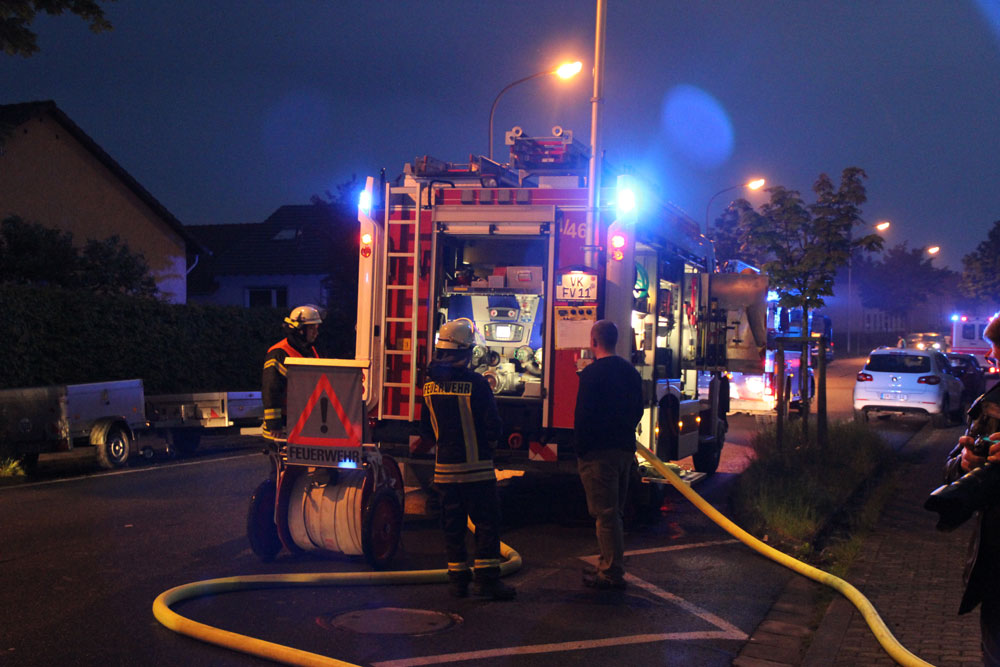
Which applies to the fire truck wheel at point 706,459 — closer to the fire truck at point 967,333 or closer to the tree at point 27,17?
the tree at point 27,17

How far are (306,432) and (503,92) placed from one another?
13.1 metres

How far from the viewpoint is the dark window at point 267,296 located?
39.1m

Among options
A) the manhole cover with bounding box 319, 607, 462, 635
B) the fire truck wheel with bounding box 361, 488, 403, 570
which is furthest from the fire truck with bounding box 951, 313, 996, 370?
the manhole cover with bounding box 319, 607, 462, 635

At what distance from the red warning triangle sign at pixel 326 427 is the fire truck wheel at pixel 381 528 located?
0.47 metres

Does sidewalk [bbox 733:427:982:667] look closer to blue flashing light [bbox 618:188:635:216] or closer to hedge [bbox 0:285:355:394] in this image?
blue flashing light [bbox 618:188:635:216]

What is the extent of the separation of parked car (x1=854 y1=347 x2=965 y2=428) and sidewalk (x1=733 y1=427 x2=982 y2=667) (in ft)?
38.8

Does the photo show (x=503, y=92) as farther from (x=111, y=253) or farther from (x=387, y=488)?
(x=387, y=488)

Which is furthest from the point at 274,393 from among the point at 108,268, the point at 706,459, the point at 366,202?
the point at 108,268

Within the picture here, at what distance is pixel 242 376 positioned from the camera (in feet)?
77.5

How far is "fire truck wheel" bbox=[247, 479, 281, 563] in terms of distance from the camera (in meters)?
7.33

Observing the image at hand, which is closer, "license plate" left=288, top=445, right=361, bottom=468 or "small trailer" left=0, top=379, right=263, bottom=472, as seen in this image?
"license plate" left=288, top=445, right=361, bottom=468

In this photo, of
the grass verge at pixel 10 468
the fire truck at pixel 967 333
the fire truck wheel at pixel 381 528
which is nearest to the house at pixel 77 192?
the grass verge at pixel 10 468

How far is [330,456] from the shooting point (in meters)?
7.19

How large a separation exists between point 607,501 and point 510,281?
3145 millimetres
